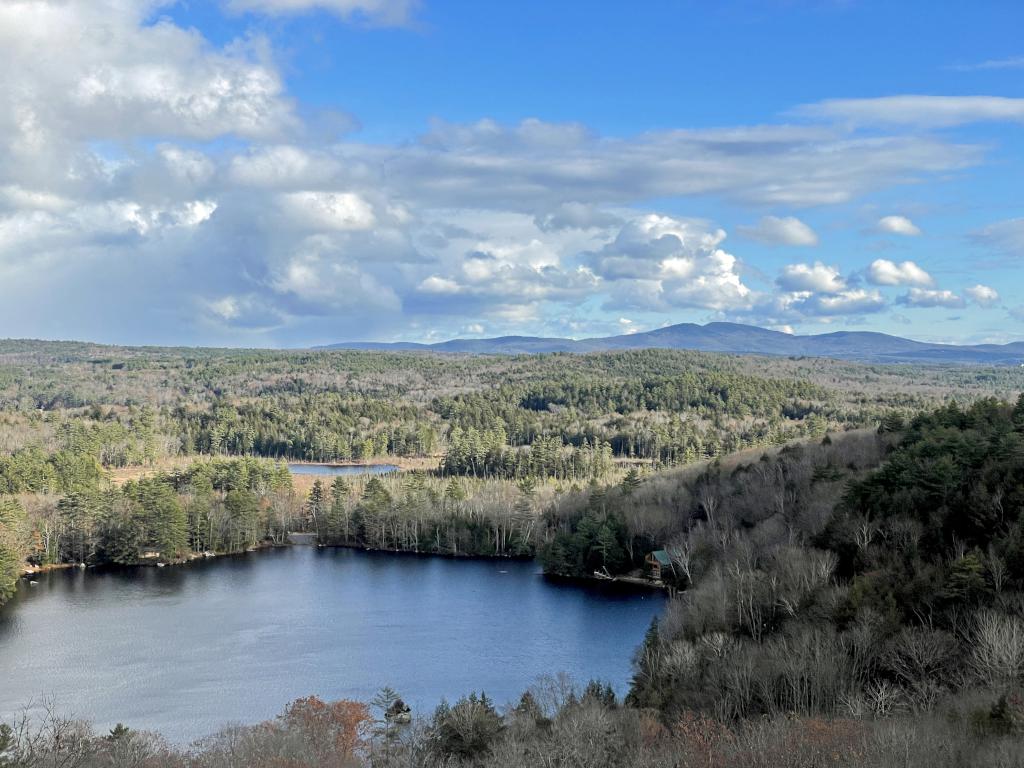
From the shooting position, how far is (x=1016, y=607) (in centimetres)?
2702

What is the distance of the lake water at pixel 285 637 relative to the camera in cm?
3835

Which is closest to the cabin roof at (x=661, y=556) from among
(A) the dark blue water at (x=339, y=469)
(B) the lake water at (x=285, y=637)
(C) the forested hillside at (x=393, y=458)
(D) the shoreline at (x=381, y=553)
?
(D) the shoreline at (x=381, y=553)

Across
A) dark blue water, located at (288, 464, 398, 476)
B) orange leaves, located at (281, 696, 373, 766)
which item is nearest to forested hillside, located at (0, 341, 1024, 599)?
dark blue water, located at (288, 464, 398, 476)

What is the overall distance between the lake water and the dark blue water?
51752 millimetres

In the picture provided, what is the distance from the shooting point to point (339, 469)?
129 meters

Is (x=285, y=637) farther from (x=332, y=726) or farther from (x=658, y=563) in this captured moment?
(x=658, y=563)

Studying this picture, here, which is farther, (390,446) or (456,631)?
(390,446)

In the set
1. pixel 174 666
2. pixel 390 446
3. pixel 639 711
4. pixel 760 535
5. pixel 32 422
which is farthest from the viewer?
pixel 390 446

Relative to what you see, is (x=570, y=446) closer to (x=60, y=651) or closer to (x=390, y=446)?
(x=390, y=446)

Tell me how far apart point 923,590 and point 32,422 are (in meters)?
120

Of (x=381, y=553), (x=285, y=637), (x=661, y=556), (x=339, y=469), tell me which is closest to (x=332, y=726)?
(x=285, y=637)

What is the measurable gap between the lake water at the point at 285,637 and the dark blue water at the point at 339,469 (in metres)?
51.8

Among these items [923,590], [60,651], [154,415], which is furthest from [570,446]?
[923,590]

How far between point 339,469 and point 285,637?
81.8 meters
